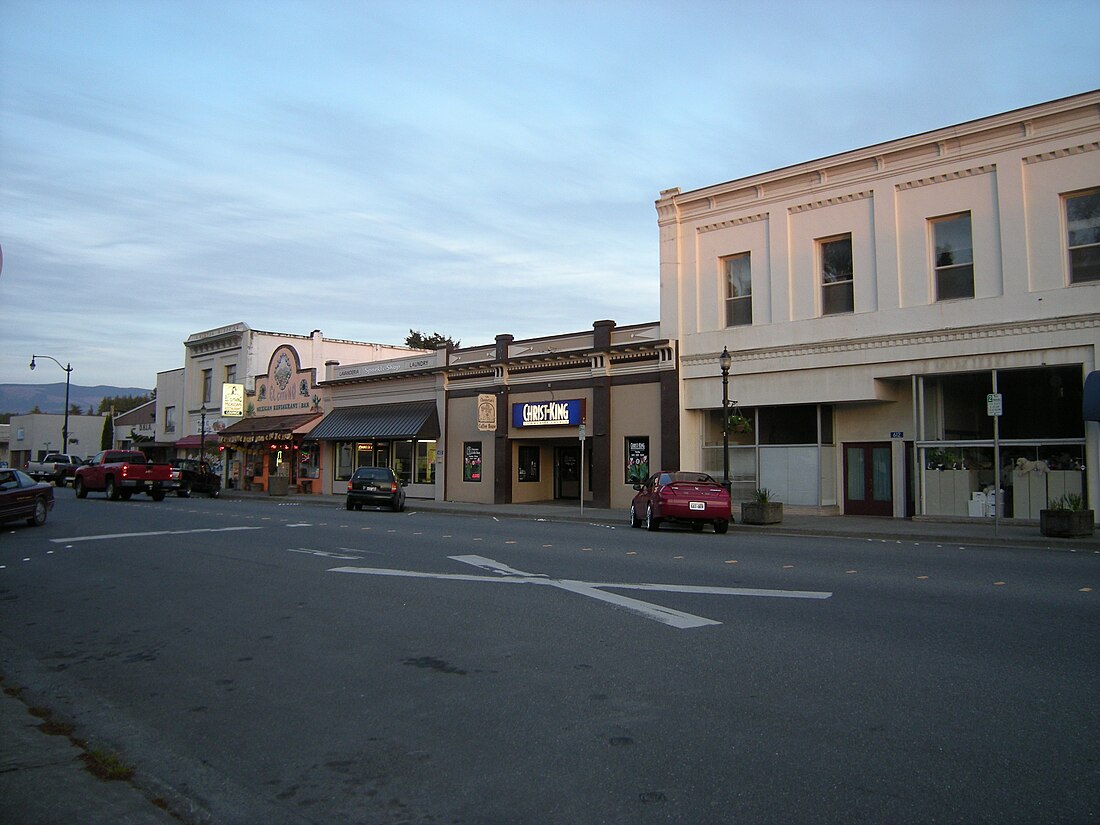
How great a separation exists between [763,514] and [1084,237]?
986 cm

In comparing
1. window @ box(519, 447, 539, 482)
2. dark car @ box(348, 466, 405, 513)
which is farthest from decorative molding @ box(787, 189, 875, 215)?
dark car @ box(348, 466, 405, 513)

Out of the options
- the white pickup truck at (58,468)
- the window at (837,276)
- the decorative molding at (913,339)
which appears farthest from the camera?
the white pickup truck at (58,468)

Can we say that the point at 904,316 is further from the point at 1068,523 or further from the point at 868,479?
the point at 1068,523

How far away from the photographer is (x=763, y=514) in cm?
2103

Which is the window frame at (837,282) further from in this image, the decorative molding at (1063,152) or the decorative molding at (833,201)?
the decorative molding at (1063,152)

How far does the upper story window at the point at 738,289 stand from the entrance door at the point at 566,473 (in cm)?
980

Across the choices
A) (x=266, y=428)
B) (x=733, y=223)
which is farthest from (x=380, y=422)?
(x=733, y=223)

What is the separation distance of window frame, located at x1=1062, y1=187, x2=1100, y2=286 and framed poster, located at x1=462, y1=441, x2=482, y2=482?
→ 69.5 feet

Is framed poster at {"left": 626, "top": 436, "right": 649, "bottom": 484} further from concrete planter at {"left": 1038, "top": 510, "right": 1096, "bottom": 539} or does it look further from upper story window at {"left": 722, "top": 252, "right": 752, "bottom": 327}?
concrete planter at {"left": 1038, "top": 510, "right": 1096, "bottom": 539}

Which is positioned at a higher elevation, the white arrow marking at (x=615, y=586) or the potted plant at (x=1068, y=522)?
the potted plant at (x=1068, y=522)

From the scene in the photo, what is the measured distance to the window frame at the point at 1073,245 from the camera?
19.3 metres

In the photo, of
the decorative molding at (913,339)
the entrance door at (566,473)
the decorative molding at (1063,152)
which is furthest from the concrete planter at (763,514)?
the entrance door at (566,473)

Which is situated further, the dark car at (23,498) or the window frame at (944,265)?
the window frame at (944,265)

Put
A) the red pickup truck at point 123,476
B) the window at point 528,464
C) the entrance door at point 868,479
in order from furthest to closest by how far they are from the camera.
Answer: the window at point 528,464
the red pickup truck at point 123,476
the entrance door at point 868,479
